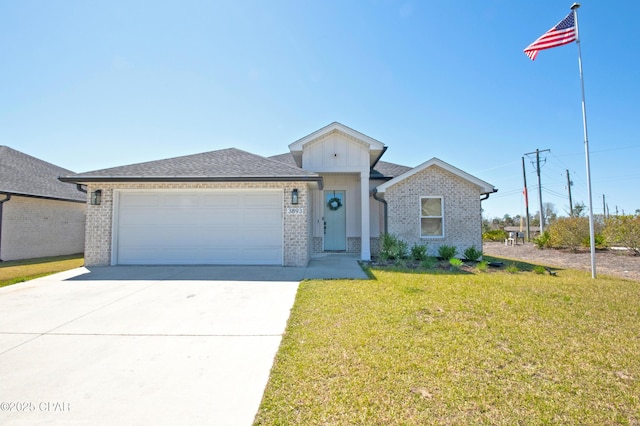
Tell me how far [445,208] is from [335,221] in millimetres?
4549

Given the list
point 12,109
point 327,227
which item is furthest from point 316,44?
point 12,109

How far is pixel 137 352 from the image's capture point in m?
3.21

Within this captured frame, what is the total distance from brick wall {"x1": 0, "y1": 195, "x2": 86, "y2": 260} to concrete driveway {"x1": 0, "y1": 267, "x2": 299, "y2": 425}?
7.18 m

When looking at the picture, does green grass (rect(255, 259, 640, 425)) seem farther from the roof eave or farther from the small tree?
the small tree

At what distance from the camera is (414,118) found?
45.8 feet

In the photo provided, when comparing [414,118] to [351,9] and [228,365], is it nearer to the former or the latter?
[351,9]

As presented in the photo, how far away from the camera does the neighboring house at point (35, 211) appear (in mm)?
10758

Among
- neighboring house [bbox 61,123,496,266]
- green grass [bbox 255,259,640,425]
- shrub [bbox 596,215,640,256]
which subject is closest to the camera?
green grass [bbox 255,259,640,425]

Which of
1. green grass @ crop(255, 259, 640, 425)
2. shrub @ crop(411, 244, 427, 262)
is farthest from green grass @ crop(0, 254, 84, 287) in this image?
shrub @ crop(411, 244, 427, 262)

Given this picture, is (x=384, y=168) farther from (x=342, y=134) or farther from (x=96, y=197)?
(x=96, y=197)

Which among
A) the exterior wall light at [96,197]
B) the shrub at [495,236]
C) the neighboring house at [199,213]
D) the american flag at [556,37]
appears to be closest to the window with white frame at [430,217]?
the neighboring house at [199,213]

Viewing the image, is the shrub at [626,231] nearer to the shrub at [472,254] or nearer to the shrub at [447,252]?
the shrub at [472,254]

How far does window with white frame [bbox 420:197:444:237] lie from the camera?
36.1ft

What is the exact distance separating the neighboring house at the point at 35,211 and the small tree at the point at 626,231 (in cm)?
2618
